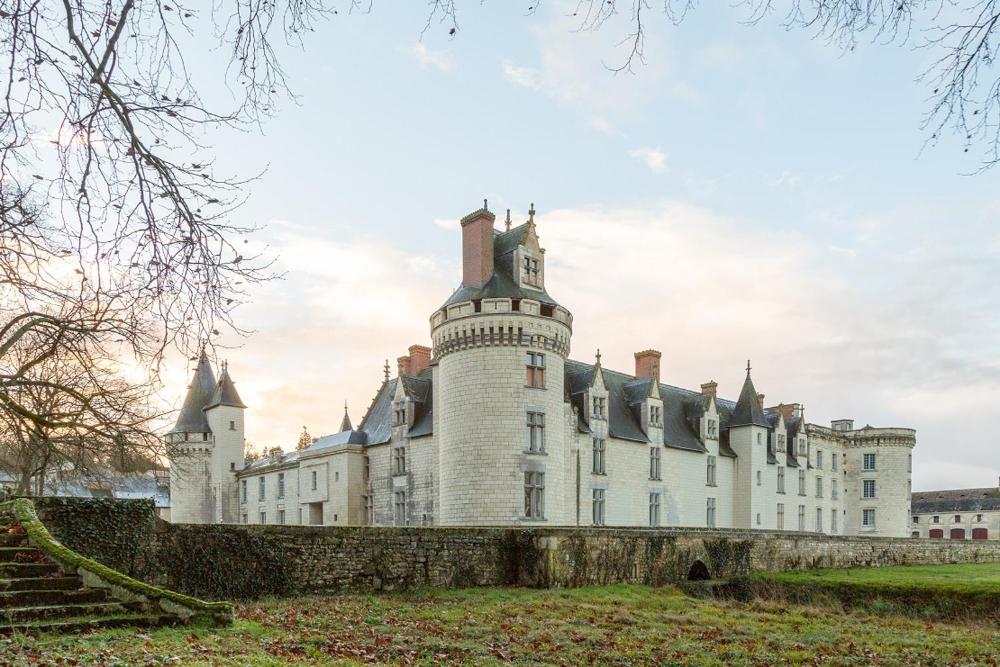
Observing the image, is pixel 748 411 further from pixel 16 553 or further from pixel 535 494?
pixel 16 553

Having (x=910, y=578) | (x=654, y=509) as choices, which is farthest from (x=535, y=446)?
(x=910, y=578)

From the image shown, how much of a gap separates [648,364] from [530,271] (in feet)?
37.3

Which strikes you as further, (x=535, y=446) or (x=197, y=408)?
(x=197, y=408)

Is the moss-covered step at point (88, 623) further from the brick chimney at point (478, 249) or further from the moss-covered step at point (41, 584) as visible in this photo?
the brick chimney at point (478, 249)

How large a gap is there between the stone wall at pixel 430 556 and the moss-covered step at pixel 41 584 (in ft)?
9.93

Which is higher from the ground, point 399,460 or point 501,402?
point 501,402

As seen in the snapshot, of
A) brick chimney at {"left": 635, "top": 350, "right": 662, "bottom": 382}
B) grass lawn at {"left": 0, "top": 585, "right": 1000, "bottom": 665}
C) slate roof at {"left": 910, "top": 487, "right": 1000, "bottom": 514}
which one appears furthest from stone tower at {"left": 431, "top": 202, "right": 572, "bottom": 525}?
slate roof at {"left": 910, "top": 487, "right": 1000, "bottom": 514}

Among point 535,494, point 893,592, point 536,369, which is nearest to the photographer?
point 893,592

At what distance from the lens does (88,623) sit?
9.92m

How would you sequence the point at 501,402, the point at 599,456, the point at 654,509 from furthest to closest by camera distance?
the point at 654,509
the point at 599,456
the point at 501,402

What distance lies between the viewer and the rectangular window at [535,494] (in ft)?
83.4

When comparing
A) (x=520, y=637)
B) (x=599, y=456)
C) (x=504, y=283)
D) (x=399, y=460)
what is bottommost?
(x=520, y=637)

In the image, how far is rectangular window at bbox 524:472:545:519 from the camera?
25.4 meters

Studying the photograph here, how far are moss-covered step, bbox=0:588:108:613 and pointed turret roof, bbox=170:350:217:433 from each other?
33010 mm
